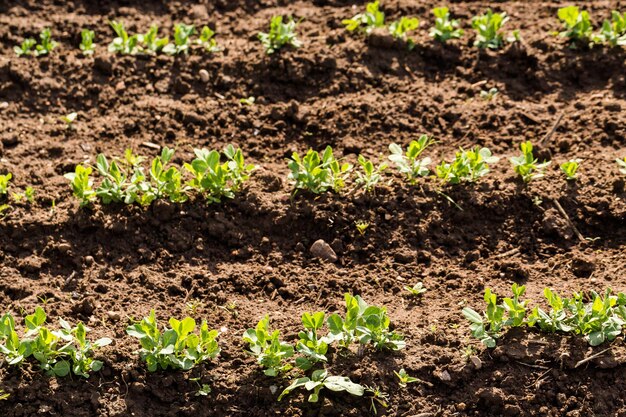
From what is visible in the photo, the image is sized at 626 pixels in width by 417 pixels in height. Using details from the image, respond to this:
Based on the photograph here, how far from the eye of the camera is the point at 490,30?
5695 mm

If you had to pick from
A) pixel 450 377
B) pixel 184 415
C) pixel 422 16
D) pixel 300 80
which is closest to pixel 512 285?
pixel 450 377

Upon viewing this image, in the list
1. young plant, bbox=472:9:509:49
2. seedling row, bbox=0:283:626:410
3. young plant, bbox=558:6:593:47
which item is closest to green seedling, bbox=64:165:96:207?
seedling row, bbox=0:283:626:410

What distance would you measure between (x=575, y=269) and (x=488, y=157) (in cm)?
75

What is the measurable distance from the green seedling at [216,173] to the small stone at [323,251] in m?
0.51

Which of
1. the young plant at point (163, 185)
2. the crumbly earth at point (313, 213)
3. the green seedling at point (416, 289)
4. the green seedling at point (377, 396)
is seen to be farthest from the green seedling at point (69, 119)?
the green seedling at point (377, 396)

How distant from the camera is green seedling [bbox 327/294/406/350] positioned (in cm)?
383

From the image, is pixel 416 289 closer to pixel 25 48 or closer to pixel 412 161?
pixel 412 161

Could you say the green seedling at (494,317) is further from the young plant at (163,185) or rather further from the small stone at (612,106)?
the small stone at (612,106)

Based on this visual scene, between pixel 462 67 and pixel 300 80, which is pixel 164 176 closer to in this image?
pixel 300 80

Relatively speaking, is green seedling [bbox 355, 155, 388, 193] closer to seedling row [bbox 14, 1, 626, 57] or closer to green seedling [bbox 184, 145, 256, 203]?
green seedling [bbox 184, 145, 256, 203]

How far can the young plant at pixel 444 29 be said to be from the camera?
5734 millimetres

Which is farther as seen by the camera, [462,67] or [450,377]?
[462,67]

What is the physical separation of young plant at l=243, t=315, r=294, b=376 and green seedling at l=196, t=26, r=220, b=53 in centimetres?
243

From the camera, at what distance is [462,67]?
5633mm
